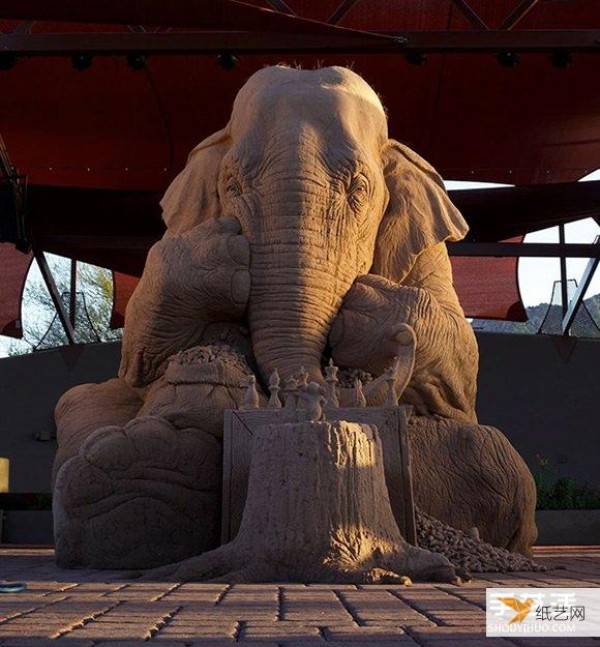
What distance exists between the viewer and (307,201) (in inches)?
275

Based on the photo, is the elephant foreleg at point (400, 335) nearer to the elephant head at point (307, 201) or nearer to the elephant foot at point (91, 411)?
the elephant head at point (307, 201)

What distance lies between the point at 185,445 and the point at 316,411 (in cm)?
95

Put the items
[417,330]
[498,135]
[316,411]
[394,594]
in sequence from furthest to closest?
[498,135] < [417,330] < [316,411] < [394,594]

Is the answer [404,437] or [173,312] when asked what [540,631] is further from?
[173,312]

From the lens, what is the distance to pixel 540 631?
135 inches

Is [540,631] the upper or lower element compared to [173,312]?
lower

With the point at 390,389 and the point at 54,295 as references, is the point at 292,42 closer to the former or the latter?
the point at 54,295

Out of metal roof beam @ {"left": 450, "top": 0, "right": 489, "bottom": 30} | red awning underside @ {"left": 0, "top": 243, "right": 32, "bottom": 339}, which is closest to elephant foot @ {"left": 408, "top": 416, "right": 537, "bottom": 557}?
metal roof beam @ {"left": 450, "top": 0, "right": 489, "bottom": 30}

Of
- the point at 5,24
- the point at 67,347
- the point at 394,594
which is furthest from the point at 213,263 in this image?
the point at 5,24

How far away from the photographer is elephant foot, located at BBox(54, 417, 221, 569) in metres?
6.25

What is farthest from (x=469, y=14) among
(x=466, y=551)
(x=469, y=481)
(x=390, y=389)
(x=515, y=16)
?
(x=466, y=551)

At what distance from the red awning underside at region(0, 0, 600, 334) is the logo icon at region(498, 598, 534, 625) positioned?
606 inches

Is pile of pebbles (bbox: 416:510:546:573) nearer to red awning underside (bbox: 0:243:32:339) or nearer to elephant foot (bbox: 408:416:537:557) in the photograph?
elephant foot (bbox: 408:416:537:557)

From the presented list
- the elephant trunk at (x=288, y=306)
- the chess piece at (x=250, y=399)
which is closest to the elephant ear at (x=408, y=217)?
the elephant trunk at (x=288, y=306)
